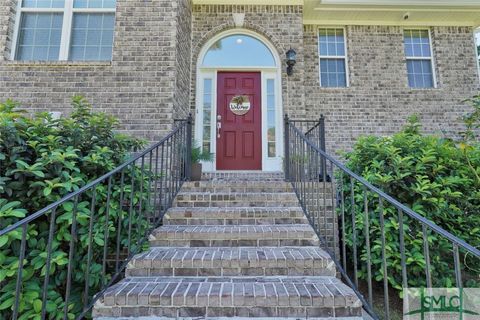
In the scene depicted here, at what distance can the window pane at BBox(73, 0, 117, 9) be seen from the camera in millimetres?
4598

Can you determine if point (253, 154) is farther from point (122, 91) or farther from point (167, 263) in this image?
point (167, 263)

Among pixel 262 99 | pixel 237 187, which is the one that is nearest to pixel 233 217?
pixel 237 187

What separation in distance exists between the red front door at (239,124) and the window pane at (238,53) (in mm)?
213

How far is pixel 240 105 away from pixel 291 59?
50.5 inches

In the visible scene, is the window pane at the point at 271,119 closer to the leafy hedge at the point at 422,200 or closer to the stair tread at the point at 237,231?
the leafy hedge at the point at 422,200

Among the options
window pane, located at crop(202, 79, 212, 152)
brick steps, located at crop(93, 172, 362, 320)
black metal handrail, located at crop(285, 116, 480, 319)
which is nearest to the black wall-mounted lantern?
window pane, located at crop(202, 79, 212, 152)

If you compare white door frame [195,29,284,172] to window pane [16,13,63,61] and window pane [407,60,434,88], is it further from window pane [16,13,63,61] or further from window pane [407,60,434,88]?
window pane [407,60,434,88]

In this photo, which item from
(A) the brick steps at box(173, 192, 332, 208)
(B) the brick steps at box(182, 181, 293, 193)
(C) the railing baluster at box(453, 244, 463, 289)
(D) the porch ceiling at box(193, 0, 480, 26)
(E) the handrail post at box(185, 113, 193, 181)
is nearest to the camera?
(C) the railing baluster at box(453, 244, 463, 289)

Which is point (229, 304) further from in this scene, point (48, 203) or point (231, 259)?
point (48, 203)

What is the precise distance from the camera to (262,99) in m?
5.28


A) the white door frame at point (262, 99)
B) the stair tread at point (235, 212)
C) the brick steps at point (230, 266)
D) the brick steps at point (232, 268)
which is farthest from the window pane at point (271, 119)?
the brick steps at point (230, 266)

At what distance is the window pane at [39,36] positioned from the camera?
455cm

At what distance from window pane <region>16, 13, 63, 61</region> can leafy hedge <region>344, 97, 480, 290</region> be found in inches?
205

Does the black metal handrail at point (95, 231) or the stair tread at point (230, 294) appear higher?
the black metal handrail at point (95, 231)
